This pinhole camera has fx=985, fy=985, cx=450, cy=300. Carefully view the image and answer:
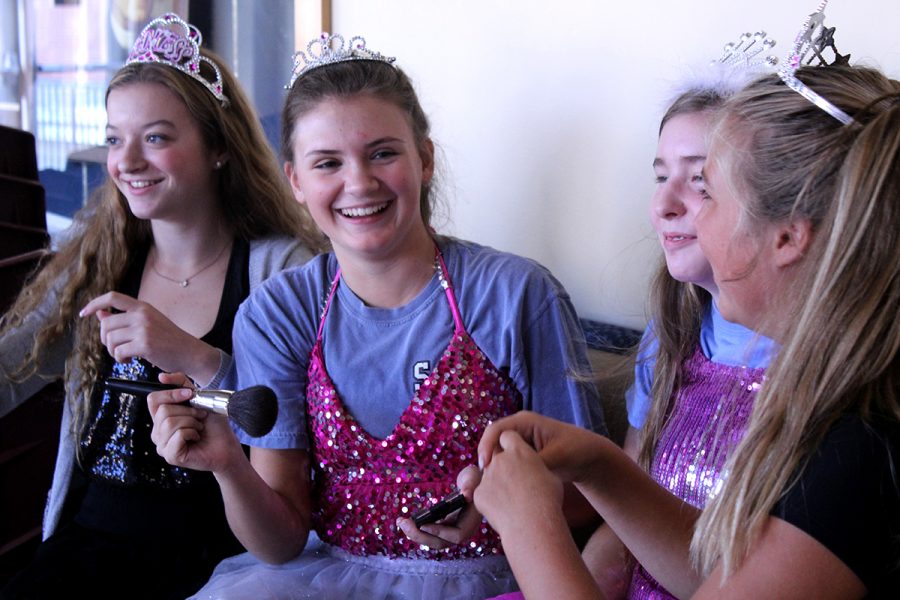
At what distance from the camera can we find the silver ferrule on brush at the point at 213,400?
39.4 inches

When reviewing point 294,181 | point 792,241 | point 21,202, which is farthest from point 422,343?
point 21,202

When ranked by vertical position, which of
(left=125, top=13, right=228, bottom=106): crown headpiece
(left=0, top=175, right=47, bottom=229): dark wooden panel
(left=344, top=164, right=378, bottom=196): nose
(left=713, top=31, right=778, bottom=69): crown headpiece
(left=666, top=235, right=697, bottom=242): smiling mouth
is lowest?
(left=0, top=175, right=47, bottom=229): dark wooden panel

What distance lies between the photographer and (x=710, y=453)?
104 cm

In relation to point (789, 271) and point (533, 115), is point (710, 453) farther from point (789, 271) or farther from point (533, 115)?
point (533, 115)

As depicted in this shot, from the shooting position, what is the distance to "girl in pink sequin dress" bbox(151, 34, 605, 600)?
46.1 inches

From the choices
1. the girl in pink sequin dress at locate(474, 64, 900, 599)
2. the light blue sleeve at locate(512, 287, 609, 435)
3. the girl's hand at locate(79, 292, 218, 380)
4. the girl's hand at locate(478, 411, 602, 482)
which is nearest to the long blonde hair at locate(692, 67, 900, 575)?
the girl in pink sequin dress at locate(474, 64, 900, 599)

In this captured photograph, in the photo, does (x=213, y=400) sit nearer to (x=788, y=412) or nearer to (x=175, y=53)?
(x=788, y=412)

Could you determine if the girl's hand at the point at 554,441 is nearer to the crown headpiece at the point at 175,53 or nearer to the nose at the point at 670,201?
the nose at the point at 670,201

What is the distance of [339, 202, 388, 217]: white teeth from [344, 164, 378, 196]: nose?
20mm

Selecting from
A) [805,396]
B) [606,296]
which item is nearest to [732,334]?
[805,396]

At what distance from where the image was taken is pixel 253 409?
95 cm

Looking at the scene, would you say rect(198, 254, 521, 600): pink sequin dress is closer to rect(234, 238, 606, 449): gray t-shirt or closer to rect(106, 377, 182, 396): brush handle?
rect(234, 238, 606, 449): gray t-shirt

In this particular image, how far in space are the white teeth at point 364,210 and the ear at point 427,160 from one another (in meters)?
0.12

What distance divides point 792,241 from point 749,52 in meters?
0.39
